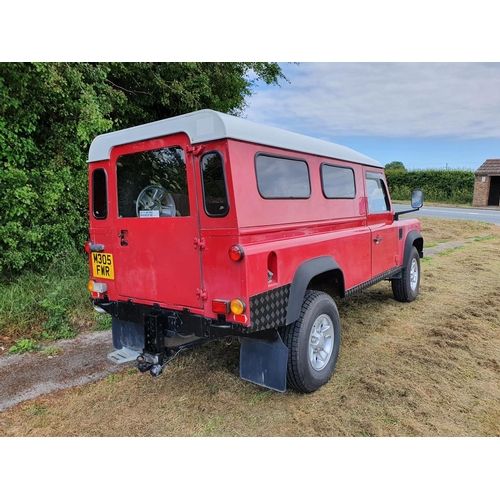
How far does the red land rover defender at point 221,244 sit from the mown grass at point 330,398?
255 millimetres

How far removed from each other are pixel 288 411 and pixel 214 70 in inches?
273

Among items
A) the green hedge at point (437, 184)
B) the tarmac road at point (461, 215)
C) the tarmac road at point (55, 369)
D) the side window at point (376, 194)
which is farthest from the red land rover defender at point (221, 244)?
the green hedge at point (437, 184)

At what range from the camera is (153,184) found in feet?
10.4

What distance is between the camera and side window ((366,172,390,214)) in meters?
4.86

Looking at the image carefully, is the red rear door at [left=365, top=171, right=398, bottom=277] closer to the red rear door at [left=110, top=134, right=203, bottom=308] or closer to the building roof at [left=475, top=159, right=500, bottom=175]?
the red rear door at [left=110, top=134, right=203, bottom=308]

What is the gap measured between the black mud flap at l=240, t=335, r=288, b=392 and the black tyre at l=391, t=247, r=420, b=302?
3261 mm

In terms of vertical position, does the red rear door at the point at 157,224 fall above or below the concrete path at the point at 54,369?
above

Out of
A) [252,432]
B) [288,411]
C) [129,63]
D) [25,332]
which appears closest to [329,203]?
[288,411]

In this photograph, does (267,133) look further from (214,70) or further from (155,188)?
(214,70)

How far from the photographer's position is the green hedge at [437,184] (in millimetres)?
27812

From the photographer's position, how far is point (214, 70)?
25.8 ft

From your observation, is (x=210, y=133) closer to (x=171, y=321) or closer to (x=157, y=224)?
(x=157, y=224)

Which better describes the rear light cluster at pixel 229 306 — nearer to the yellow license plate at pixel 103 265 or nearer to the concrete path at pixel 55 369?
the yellow license plate at pixel 103 265

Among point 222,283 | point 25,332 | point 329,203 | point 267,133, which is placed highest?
point 267,133
